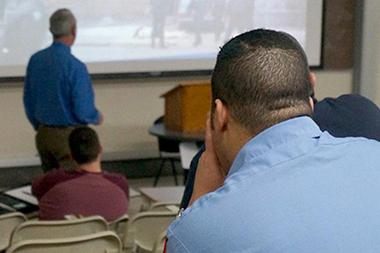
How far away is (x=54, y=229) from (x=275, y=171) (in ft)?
8.04

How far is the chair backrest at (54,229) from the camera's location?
11.3ft

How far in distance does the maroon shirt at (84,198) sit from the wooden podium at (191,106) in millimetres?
→ 1880

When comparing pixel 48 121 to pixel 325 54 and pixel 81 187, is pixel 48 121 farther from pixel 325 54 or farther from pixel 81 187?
pixel 325 54

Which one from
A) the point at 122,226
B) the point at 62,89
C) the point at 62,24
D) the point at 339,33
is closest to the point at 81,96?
the point at 62,89

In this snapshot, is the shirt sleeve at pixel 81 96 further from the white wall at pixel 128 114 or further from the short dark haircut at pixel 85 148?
the white wall at pixel 128 114

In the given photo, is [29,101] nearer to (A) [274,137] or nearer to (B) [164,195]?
(B) [164,195]

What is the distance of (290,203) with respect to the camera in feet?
3.61

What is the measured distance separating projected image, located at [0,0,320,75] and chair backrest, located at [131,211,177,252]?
11.1 feet

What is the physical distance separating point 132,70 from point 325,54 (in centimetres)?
189

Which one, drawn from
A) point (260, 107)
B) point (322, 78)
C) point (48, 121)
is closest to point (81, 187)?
point (48, 121)

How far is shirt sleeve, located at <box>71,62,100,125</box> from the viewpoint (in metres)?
5.40

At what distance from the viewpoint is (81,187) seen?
3.83 metres

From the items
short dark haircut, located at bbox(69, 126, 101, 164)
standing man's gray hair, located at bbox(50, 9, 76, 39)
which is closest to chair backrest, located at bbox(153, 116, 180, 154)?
standing man's gray hair, located at bbox(50, 9, 76, 39)

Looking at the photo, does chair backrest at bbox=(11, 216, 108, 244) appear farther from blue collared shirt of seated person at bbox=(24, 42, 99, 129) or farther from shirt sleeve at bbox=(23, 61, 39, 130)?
shirt sleeve at bbox=(23, 61, 39, 130)
